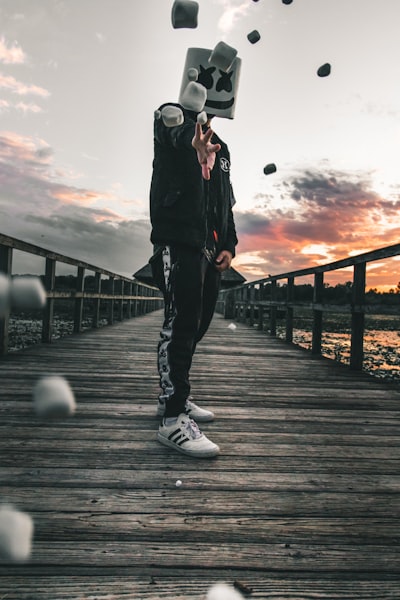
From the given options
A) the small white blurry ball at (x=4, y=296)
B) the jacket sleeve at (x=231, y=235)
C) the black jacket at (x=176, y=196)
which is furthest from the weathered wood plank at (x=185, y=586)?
the jacket sleeve at (x=231, y=235)

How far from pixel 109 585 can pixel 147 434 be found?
1141 mm

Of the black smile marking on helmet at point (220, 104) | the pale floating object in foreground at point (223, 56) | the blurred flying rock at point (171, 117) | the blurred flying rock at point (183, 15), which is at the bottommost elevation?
the blurred flying rock at point (171, 117)

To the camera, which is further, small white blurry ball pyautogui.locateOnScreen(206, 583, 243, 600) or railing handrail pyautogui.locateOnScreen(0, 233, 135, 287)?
railing handrail pyautogui.locateOnScreen(0, 233, 135, 287)

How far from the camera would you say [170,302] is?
6.87 ft

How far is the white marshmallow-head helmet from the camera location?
2.29 metres

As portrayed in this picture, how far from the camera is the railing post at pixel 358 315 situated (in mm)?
4418

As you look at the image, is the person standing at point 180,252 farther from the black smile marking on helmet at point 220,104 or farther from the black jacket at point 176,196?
the black smile marking on helmet at point 220,104

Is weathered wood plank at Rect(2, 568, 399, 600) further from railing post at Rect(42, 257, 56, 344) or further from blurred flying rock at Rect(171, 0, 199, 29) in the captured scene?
railing post at Rect(42, 257, 56, 344)

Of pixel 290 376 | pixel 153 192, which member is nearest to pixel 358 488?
pixel 153 192

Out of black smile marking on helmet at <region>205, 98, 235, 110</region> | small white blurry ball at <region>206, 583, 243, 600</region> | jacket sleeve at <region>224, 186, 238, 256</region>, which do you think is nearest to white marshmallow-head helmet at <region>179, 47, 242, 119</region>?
black smile marking on helmet at <region>205, 98, 235, 110</region>

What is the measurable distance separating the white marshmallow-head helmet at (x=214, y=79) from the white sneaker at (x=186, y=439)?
61.3 inches

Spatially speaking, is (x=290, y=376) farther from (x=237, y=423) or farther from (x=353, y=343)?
(x=237, y=423)

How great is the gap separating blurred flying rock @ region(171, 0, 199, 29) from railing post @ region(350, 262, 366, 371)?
Result: 2.81 meters

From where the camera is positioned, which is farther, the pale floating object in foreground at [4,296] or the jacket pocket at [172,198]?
the jacket pocket at [172,198]
